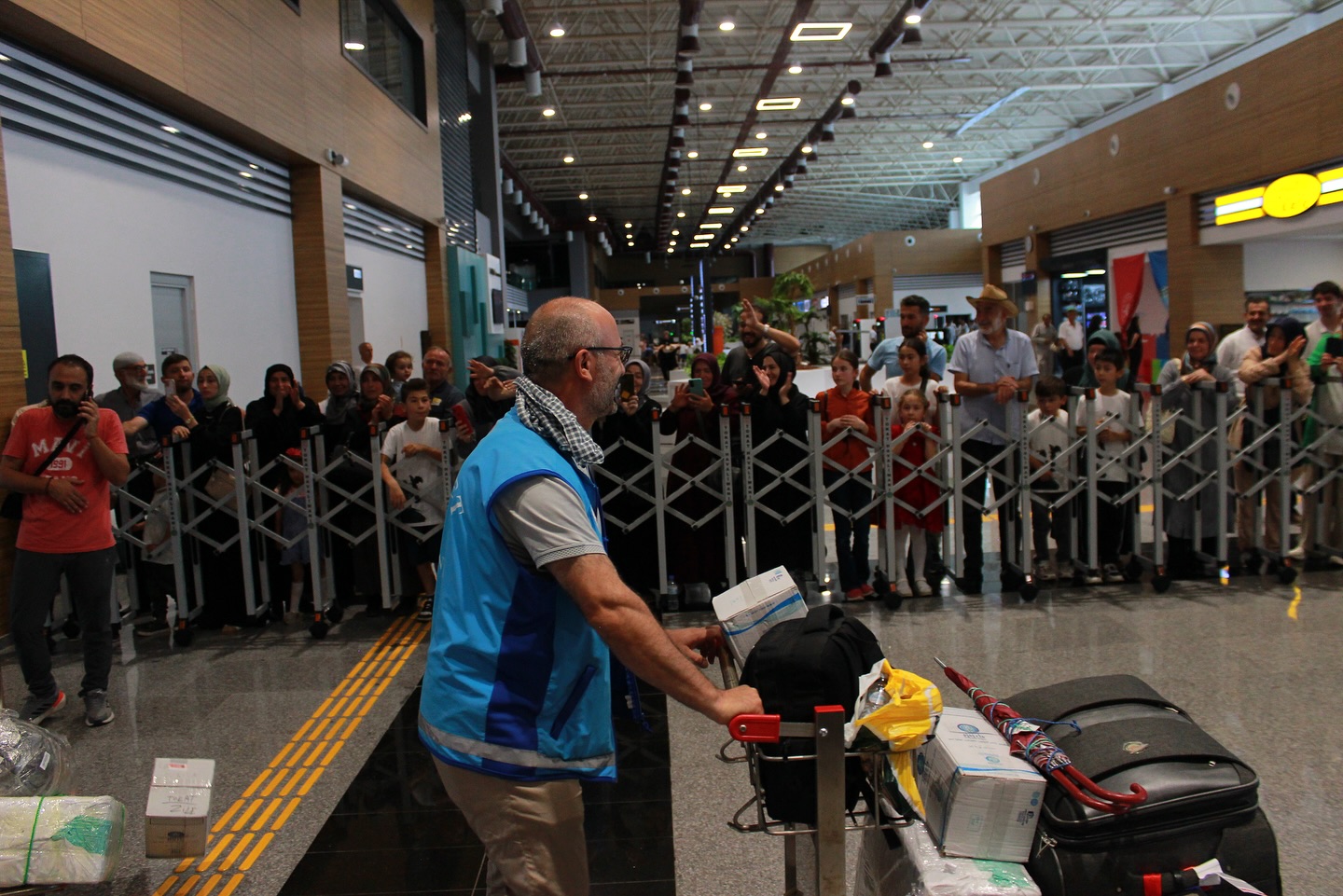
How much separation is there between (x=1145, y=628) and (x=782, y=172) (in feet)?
103

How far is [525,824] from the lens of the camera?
220 cm

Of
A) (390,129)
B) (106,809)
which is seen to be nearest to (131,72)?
(106,809)

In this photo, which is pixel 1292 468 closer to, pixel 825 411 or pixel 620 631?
pixel 825 411

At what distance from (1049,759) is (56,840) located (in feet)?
9.53

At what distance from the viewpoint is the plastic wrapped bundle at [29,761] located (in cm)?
350

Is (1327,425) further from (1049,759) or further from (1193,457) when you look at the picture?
(1049,759)

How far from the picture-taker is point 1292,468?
781 cm

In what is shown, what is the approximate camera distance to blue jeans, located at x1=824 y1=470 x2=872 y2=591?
23.2 ft

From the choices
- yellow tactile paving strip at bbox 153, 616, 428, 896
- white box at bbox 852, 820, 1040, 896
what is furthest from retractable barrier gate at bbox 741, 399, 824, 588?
white box at bbox 852, 820, 1040, 896

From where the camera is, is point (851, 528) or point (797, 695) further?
point (851, 528)

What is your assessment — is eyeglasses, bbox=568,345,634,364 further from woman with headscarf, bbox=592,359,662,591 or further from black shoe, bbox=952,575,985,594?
black shoe, bbox=952,575,985,594

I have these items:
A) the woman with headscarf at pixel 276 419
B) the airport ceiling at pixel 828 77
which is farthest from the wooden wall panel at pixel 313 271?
the woman with headscarf at pixel 276 419

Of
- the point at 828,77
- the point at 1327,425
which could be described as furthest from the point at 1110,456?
the point at 828,77

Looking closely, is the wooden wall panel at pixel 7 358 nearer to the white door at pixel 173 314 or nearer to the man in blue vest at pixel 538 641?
the white door at pixel 173 314
